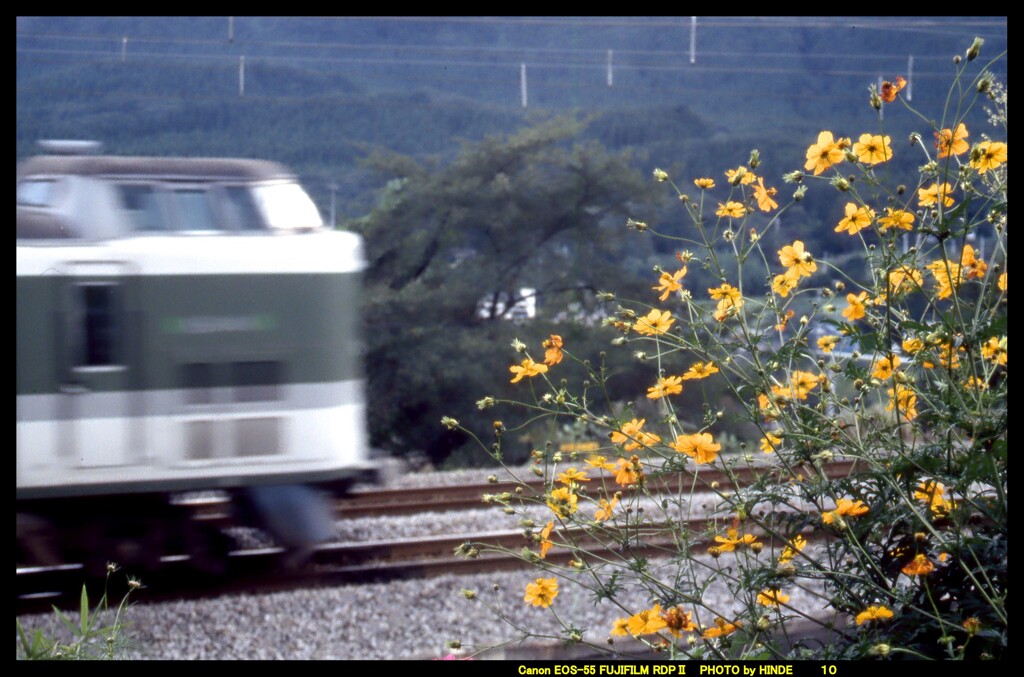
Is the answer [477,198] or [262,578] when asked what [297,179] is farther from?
[477,198]

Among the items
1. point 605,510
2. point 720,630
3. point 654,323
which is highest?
point 654,323

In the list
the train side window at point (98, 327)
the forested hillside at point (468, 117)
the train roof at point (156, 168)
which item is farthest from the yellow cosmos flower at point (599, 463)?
the forested hillside at point (468, 117)

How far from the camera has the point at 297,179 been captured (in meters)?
4.85

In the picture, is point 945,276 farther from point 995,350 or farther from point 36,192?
point 36,192

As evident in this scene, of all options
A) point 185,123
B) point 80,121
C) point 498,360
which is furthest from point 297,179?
point 498,360

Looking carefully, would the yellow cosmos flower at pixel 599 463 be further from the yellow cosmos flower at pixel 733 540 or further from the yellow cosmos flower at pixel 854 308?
the yellow cosmos flower at pixel 854 308

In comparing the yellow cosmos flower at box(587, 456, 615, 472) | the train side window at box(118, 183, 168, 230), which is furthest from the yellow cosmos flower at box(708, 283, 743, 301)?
the train side window at box(118, 183, 168, 230)

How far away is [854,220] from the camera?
5.76 ft

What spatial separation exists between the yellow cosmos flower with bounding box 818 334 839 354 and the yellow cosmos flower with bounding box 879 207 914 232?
0.27 meters

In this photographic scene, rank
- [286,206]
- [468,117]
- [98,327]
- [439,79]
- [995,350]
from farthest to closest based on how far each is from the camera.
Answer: [468,117] < [439,79] < [286,206] < [98,327] < [995,350]

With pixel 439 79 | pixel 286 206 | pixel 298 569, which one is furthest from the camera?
pixel 439 79

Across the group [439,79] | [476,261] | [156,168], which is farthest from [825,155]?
[476,261]

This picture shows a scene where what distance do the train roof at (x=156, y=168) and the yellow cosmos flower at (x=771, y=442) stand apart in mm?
3661

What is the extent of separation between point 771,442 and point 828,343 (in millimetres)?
309
